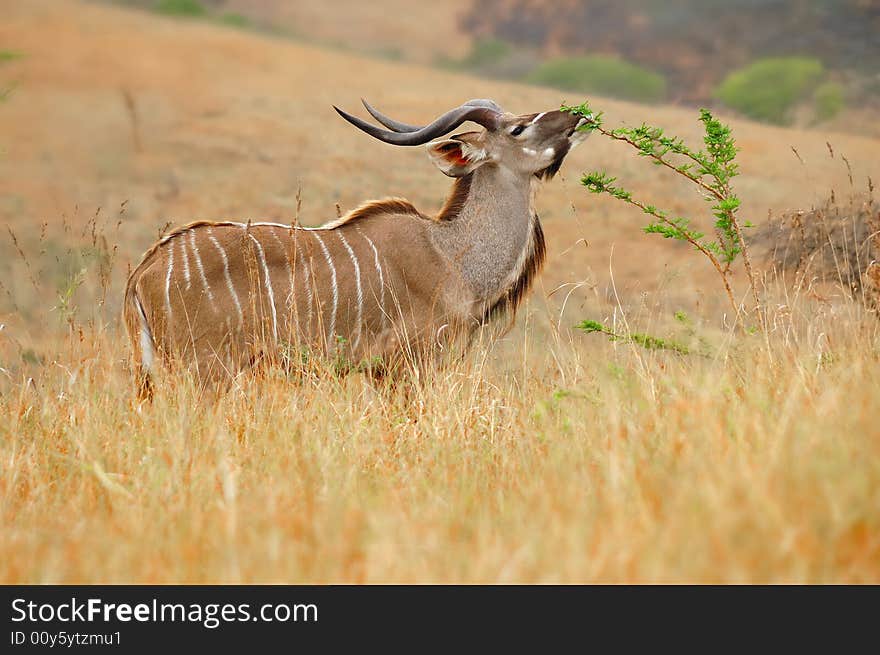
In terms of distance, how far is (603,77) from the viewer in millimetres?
35000

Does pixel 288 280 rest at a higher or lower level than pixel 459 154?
lower

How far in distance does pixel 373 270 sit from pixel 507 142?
980mm

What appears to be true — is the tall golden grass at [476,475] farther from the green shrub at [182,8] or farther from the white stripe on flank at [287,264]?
the green shrub at [182,8]

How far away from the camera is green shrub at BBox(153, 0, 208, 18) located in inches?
1025

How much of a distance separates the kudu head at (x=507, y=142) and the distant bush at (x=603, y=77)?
2758cm

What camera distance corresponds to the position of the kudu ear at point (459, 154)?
5.64 m

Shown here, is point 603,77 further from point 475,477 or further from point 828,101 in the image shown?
point 475,477

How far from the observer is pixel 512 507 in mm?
3025

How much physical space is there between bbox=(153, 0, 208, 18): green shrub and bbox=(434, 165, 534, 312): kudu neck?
2161 cm

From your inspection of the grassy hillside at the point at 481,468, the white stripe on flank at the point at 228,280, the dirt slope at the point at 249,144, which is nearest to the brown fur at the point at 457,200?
the grassy hillside at the point at 481,468

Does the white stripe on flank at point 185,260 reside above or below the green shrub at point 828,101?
below

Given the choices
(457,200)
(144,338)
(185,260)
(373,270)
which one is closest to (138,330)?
(144,338)

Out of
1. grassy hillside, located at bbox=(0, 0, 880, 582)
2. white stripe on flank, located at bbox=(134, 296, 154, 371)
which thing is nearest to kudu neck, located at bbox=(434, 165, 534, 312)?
grassy hillside, located at bbox=(0, 0, 880, 582)
